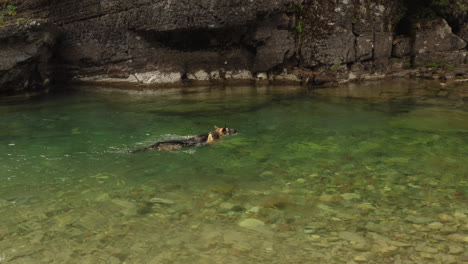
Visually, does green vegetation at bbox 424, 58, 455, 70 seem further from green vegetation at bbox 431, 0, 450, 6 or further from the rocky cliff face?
green vegetation at bbox 431, 0, 450, 6

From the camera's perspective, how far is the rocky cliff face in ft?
51.5

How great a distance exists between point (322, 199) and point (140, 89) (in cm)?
1256

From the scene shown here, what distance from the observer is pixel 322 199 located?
16.7ft

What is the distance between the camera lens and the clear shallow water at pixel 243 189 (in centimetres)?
398

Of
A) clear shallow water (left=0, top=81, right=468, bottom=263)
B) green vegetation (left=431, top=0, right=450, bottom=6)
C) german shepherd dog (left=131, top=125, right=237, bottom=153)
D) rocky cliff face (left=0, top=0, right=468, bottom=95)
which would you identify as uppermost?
green vegetation (left=431, top=0, right=450, bottom=6)

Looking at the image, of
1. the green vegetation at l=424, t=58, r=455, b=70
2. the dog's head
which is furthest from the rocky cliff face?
the dog's head

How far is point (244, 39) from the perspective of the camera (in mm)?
16375

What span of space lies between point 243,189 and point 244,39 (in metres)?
11.9

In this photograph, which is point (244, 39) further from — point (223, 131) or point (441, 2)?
point (223, 131)

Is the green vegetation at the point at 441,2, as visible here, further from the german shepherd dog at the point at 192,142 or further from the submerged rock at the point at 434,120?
the german shepherd dog at the point at 192,142

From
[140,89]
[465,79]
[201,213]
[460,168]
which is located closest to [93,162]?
[201,213]

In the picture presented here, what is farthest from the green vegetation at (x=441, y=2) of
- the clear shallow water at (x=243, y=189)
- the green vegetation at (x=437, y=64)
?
the clear shallow water at (x=243, y=189)

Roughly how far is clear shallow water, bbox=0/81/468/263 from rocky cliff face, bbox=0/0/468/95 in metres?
6.12

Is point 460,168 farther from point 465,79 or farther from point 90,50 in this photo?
point 90,50
